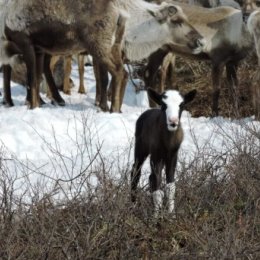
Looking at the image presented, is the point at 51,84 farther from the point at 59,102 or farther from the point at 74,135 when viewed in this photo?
the point at 74,135

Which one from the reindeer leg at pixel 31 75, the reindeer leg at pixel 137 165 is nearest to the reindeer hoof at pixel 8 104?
the reindeer leg at pixel 31 75

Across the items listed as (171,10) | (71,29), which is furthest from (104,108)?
(171,10)

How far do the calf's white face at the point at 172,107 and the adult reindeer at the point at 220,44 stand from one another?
19.5 ft

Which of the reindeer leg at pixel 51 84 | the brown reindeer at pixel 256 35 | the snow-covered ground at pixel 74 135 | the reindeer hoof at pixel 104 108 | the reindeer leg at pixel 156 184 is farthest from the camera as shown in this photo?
the reindeer leg at pixel 51 84

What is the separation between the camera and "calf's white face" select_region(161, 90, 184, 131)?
796cm

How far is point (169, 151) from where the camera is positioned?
27.1 ft

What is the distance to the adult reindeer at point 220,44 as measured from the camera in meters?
14.3

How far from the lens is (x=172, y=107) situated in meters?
8.05

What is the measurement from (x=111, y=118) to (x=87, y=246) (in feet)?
19.7

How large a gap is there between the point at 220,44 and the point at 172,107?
6.55 m

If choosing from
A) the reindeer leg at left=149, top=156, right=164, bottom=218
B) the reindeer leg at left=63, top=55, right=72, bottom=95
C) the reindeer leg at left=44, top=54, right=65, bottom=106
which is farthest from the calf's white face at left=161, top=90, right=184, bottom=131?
the reindeer leg at left=63, top=55, right=72, bottom=95

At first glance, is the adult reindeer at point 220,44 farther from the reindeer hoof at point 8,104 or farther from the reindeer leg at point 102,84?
the reindeer hoof at point 8,104

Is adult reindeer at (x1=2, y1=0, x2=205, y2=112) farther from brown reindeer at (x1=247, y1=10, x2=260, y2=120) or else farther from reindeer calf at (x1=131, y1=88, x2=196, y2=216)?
reindeer calf at (x1=131, y1=88, x2=196, y2=216)

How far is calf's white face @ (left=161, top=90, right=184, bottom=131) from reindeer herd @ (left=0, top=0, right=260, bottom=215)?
16.9 ft
